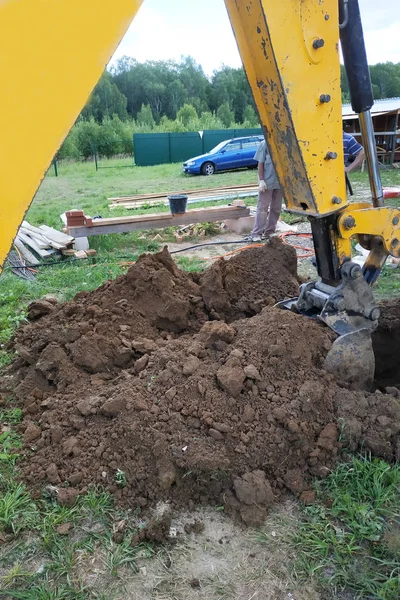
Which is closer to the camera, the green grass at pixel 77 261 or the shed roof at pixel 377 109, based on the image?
the green grass at pixel 77 261

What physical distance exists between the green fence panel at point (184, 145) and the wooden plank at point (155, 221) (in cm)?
2420

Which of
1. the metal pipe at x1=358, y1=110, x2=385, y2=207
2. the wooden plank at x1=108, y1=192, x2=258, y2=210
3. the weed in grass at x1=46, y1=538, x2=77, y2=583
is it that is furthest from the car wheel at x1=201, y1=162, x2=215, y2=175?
the weed in grass at x1=46, y1=538, x2=77, y2=583

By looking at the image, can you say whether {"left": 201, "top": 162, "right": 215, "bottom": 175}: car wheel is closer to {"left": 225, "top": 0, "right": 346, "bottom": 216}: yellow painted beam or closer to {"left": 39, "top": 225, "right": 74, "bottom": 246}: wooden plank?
{"left": 39, "top": 225, "right": 74, "bottom": 246}: wooden plank

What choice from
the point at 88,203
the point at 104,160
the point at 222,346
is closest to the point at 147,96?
the point at 104,160

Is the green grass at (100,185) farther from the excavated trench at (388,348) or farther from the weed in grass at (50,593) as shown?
the weed in grass at (50,593)

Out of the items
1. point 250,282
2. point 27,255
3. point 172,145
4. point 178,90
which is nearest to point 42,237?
point 27,255

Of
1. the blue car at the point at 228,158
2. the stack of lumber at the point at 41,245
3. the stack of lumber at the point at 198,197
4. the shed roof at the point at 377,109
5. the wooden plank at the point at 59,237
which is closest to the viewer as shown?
the stack of lumber at the point at 41,245

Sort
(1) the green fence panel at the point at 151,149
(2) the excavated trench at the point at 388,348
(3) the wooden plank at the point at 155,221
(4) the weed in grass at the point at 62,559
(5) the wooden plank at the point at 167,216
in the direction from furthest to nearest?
(1) the green fence panel at the point at 151,149 → (5) the wooden plank at the point at 167,216 → (3) the wooden plank at the point at 155,221 → (2) the excavated trench at the point at 388,348 → (4) the weed in grass at the point at 62,559

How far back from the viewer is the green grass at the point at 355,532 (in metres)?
2.23

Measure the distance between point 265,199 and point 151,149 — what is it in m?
24.7

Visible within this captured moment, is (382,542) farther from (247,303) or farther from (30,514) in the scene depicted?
(247,303)

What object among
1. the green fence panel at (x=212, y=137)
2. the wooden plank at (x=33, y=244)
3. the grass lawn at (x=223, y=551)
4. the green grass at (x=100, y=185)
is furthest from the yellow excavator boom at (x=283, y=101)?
the green fence panel at (x=212, y=137)

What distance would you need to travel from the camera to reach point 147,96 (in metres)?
68.3

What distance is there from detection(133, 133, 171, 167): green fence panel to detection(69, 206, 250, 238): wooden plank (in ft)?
77.0
